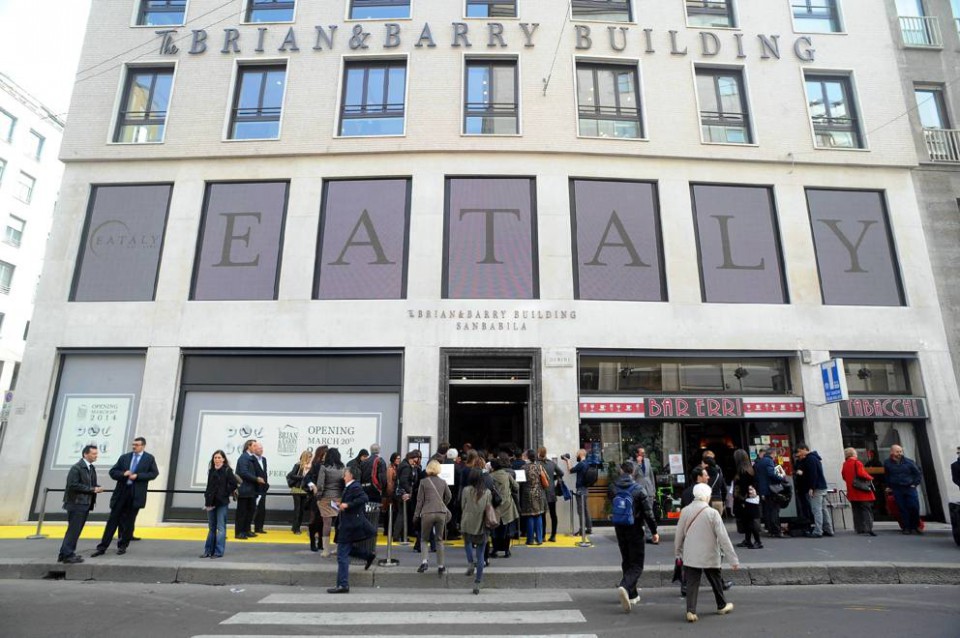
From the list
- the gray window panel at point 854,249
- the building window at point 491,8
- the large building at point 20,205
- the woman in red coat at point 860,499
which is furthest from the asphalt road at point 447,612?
the large building at point 20,205

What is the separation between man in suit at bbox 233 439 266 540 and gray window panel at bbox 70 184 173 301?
5.98m

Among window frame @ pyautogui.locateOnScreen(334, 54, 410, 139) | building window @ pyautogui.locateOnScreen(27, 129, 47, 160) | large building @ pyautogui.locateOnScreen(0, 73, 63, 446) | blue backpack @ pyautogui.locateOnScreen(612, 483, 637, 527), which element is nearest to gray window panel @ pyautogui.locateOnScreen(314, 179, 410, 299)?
window frame @ pyautogui.locateOnScreen(334, 54, 410, 139)

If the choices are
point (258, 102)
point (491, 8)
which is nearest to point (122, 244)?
point (258, 102)

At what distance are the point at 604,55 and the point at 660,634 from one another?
589 inches

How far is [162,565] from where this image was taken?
876cm

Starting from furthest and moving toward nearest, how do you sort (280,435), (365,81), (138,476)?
1. (365,81)
2. (280,435)
3. (138,476)

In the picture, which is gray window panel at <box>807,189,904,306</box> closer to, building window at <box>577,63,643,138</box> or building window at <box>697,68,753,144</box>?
building window at <box>697,68,753,144</box>

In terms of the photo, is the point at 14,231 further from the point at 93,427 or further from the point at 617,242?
the point at 617,242

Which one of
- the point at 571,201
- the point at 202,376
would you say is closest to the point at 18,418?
the point at 202,376

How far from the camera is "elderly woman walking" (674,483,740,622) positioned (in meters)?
6.49

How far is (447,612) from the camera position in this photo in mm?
6945

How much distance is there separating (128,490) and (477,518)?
6426 mm

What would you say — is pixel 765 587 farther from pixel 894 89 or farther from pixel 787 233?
pixel 894 89

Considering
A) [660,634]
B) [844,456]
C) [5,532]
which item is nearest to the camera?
[660,634]
